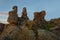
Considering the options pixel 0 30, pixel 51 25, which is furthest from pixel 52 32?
pixel 0 30

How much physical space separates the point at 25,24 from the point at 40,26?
3628 millimetres

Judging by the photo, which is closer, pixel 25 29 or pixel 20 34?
pixel 20 34

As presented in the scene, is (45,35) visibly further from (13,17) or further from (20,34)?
(13,17)

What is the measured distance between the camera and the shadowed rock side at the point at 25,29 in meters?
67.2

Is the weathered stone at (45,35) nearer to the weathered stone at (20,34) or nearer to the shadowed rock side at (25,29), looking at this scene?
the shadowed rock side at (25,29)

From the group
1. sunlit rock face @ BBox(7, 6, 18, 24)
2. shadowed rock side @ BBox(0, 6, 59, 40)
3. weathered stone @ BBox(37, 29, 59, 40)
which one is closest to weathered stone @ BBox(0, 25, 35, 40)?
shadowed rock side @ BBox(0, 6, 59, 40)

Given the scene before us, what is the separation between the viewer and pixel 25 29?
6888cm

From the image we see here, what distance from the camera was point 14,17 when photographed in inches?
2835

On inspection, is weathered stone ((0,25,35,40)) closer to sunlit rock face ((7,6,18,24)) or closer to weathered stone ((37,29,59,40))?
weathered stone ((37,29,59,40))

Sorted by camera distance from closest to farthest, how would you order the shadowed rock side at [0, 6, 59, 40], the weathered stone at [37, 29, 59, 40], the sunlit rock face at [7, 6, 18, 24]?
1. the weathered stone at [37, 29, 59, 40]
2. the shadowed rock side at [0, 6, 59, 40]
3. the sunlit rock face at [7, 6, 18, 24]

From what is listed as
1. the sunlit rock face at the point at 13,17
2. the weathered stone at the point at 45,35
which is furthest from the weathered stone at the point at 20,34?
the sunlit rock face at the point at 13,17

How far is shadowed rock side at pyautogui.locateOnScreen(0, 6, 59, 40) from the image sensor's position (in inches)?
2645

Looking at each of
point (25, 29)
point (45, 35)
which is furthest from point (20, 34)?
point (45, 35)

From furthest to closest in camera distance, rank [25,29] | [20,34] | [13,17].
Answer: [13,17], [25,29], [20,34]
